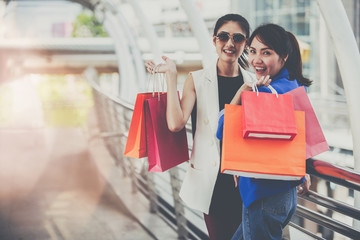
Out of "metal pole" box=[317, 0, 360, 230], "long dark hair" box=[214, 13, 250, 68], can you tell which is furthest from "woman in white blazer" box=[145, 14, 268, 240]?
"metal pole" box=[317, 0, 360, 230]

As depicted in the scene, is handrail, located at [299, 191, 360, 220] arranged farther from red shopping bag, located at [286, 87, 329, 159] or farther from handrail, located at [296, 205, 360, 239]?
red shopping bag, located at [286, 87, 329, 159]

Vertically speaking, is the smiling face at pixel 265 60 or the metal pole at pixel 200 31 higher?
the metal pole at pixel 200 31

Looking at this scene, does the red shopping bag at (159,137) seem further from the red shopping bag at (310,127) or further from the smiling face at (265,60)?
the red shopping bag at (310,127)

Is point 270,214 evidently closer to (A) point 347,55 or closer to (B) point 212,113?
(B) point 212,113

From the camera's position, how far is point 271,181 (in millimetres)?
1672

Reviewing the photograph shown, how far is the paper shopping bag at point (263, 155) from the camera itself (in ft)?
5.10

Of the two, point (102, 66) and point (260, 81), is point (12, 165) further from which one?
point (102, 66)

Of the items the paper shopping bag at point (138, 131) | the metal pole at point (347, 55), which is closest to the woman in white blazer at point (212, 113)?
the paper shopping bag at point (138, 131)

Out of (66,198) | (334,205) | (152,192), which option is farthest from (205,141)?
(66,198)

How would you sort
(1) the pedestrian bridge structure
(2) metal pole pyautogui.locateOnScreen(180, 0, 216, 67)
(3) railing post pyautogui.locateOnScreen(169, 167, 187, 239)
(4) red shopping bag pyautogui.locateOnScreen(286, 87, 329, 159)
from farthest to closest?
(2) metal pole pyautogui.locateOnScreen(180, 0, 216, 67) → (3) railing post pyautogui.locateOnScreen(169, 167, 187, 239) → (1) the pedestrian bridge structure → (4) red shopping bag pyautogui.locateOnScreen(286, 87, 329, 159)

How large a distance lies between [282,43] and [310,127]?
1.15ft

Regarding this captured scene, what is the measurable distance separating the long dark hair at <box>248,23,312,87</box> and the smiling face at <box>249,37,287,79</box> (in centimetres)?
2

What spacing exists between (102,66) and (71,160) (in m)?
14.2

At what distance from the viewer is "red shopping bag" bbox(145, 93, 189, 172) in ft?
6.64
